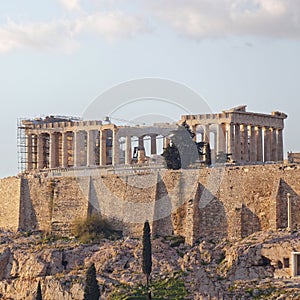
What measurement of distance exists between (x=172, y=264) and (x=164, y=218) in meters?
5.77

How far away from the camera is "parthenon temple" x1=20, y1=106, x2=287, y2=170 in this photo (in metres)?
82.1

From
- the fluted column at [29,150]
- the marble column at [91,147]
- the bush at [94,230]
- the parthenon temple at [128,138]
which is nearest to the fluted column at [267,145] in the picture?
the parthenon temple at [128,138]

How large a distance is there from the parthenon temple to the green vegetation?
18.4 metres

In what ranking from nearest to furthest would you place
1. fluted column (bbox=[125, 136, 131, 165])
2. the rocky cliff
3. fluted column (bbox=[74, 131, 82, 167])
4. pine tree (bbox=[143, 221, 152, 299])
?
1. the rocky cliff
2. pine tree (bbox=[143, 221, 152, 299])
3. fluted column (bbox=[125, 136, 131, 165])
4. fluted column (bbox=[74, 131, 82, 167])

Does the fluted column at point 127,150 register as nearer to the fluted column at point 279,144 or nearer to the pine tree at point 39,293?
the fluted column at point 279,144

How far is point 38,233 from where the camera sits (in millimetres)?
74875

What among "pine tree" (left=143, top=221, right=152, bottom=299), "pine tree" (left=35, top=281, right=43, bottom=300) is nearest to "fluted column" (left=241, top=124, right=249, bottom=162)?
"pine tree" (left=143, top=221, right=152, bottom=299)

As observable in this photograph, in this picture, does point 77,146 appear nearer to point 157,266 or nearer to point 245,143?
point 245,143

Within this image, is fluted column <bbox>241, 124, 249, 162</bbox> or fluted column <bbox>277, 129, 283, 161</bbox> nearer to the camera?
fluted column <bbox>241, 124, 249, 162</bbox>

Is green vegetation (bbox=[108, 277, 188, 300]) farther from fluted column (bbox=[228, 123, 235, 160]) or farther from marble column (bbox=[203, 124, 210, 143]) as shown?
marble column (bbox=[203, 124, 210, 143])

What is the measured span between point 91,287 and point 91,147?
2576 centimetres

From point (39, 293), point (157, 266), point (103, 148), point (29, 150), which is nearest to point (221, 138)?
point (103, 148)

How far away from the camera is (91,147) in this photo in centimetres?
8681

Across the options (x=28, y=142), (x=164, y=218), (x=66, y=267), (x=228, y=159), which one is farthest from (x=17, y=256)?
(x=28, y=142)
